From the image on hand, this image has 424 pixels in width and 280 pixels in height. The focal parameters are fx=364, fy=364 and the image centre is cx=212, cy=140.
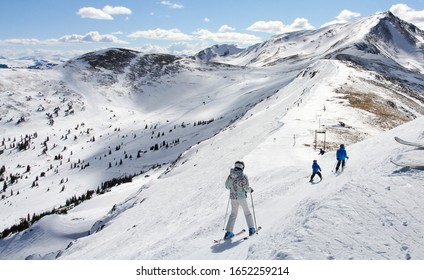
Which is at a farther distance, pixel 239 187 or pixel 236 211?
pixel 236 211

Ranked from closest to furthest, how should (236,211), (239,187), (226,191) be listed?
(239,187) < (236,211) < (226,191)

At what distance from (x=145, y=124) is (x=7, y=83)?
75.8 meters

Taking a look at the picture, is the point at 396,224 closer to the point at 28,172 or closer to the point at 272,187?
the point at 272,187

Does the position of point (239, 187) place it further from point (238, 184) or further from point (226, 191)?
point (226, 191)

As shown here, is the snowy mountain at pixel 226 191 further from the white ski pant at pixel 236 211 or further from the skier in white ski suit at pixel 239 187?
the skier in white ski suit at pixel 239 187

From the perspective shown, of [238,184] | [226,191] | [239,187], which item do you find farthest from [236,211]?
[226,191]

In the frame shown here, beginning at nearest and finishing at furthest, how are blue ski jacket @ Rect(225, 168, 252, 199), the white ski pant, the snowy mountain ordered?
the snowy mountain
blue ski jacket @ Rect(225, 168, 252, 199)
the white ski pant

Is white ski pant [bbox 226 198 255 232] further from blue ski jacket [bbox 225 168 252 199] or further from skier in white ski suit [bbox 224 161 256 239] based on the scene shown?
blue ski jacket [bbox 225 168 252 199]

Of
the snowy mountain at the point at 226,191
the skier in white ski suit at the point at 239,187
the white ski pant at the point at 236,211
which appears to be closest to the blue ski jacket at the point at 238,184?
the skier in white ski suit at the point at 239,187

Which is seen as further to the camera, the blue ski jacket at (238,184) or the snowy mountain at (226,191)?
the blue ski jacket at (238,184)

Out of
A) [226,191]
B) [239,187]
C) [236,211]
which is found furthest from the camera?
[226,191]

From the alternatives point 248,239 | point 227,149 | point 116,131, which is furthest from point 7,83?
point 248,239

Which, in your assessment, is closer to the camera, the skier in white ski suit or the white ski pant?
the skier in white ski suit

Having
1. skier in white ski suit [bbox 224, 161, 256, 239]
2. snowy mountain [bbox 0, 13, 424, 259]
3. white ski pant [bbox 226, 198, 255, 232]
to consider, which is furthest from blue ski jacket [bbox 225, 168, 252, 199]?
snowy mountain [bbox 0, 13, 424, 259]
